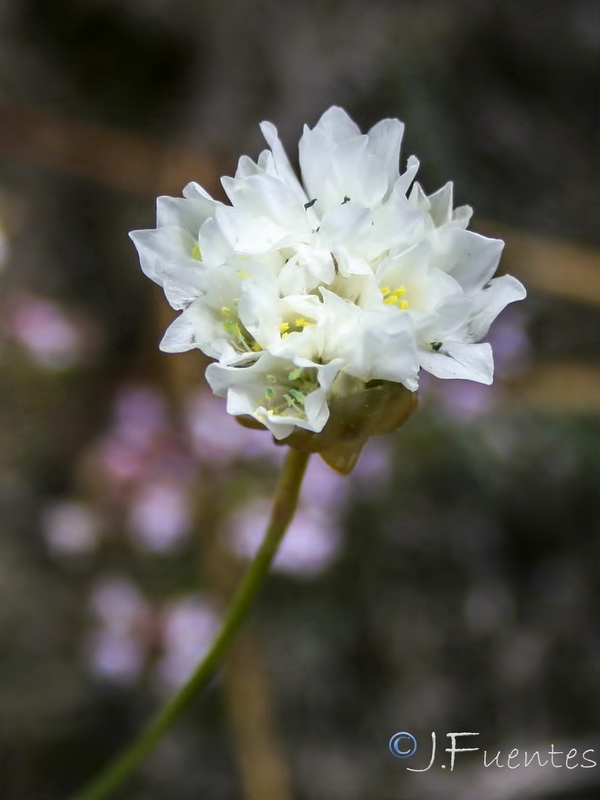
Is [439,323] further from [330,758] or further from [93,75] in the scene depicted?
[93,75]

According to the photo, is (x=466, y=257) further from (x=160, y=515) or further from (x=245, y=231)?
(x=160, y=515)

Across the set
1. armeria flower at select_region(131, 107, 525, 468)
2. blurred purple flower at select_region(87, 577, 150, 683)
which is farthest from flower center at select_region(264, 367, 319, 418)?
blurred purple flower at select_region(87, 577, 150, 683)

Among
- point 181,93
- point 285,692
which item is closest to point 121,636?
point 285,692

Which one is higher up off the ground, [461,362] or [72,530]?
[72,530]

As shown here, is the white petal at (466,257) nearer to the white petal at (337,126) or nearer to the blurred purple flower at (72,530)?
the white petal at (337,126)

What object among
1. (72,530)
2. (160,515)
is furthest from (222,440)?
(72,530)

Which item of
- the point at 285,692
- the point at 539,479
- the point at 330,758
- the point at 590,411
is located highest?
the point at 590,411

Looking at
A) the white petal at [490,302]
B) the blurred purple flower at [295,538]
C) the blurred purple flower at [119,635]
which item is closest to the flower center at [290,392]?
the white petal at [490,302]
